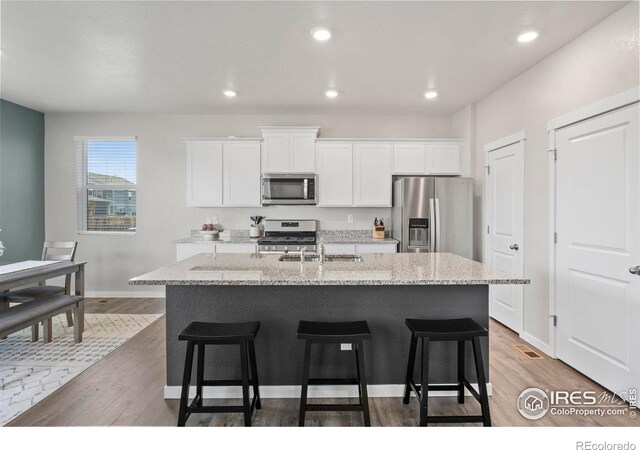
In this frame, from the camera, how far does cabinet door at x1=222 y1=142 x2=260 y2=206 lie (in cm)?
475

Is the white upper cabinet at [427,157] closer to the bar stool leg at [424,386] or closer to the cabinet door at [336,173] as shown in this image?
the cabinet door at [336,173]

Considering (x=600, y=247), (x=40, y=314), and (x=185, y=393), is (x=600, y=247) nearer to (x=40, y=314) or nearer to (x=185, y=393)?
(x=185, y=393)

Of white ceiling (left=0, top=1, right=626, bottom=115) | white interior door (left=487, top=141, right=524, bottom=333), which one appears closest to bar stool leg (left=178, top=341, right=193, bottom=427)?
white ceiling (left=0, top=1, right=626, bottom=115)

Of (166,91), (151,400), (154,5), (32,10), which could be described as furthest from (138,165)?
(151,400)

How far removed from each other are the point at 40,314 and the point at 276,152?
3050mm

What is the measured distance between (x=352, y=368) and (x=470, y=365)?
807 mm

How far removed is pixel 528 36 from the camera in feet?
9.01

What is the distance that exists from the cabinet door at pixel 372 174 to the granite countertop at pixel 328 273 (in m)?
2.07

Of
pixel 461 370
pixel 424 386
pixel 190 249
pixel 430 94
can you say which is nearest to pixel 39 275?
pixel 190 249

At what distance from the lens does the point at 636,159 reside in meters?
2.25

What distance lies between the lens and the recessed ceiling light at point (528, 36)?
2701 mm

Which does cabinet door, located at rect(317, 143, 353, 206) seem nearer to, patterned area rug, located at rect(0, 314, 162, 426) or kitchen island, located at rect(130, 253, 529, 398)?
kitchen island, located at rect(130, 253, 529, 398)

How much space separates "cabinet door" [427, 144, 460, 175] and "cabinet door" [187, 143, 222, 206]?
9.45 ft
